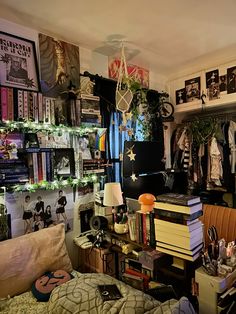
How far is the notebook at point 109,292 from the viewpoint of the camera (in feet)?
4.54

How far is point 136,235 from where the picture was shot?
1832 mm

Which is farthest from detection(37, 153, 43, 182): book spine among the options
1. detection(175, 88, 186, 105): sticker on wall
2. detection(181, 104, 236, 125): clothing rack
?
Result: detection(181, 104, 236, 125): clothing rack

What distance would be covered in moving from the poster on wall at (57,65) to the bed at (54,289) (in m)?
1.23

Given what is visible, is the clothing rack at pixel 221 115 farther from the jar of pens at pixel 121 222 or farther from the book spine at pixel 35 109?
the book spine at pixel 35 109

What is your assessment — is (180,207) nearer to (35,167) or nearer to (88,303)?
(88,303)

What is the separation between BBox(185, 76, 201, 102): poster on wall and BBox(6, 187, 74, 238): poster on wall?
195 cm

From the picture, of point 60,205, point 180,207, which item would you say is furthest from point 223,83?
point 60,205

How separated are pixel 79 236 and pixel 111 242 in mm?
379

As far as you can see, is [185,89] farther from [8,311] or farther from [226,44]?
[8,311]

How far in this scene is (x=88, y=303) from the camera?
1342 mm

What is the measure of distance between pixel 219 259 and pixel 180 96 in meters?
2.32

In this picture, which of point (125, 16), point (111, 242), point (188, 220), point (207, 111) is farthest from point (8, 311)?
point (207, 111)

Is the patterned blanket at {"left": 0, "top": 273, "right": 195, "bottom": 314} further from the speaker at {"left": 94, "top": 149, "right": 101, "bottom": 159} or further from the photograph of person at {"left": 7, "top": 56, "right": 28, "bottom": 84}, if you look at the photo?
the photograph of person at {"left": 7, "top": 56, "right": 28, "bottom": 84}

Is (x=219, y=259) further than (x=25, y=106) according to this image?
No
